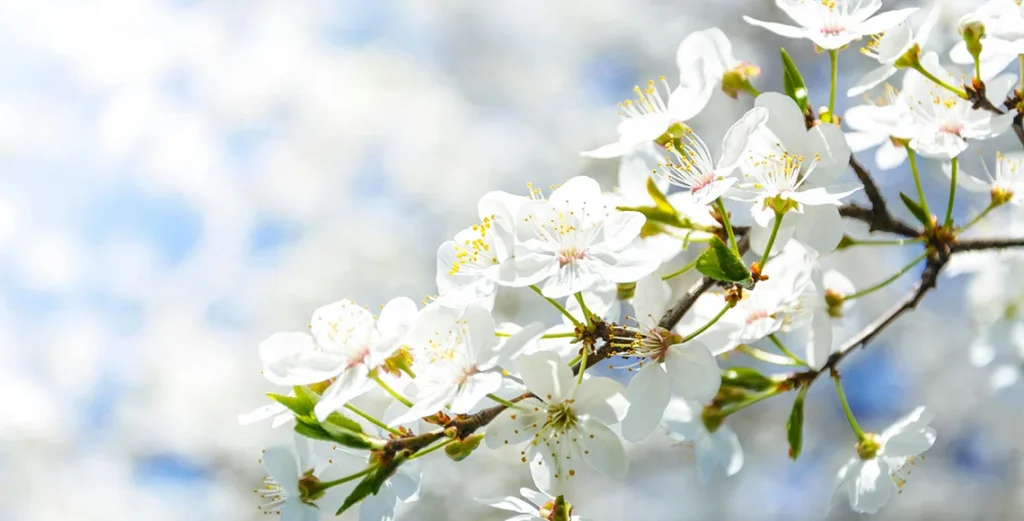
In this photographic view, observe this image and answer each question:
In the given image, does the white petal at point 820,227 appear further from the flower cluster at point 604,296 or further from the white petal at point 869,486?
the white petal at point 869,486

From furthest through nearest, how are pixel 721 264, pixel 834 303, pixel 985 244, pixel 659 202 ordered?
1. pixel 834 303
2. pixel 985 244
3. pixel 659 202
4. pixel 721 264

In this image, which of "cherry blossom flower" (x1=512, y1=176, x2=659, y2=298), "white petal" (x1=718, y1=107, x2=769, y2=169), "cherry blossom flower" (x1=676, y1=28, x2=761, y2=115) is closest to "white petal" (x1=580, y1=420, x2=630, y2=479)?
"cherry blossom flower" (x1=512, y1=176, x2=659, y2=298)

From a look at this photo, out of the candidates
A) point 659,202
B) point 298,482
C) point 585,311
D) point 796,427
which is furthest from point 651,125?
point 298,482

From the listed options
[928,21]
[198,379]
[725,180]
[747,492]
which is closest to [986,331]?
[928,21]

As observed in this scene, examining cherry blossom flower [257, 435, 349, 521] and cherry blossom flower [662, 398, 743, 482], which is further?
cherry blossom flower [662, 398, 743, 482]

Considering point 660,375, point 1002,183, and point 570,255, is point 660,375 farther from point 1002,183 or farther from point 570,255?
point 1002,183

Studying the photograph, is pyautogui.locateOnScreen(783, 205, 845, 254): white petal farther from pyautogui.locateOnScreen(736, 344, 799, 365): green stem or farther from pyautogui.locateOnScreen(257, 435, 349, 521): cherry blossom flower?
pyautogui.locateOnScreen(257, 435, 349, 521): cherry blossom flower
